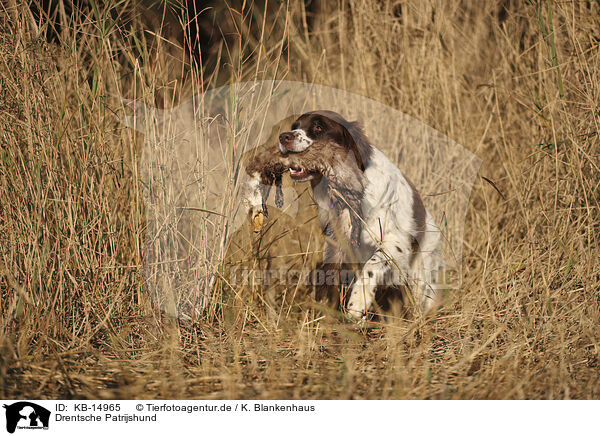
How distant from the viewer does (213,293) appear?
6.86ft

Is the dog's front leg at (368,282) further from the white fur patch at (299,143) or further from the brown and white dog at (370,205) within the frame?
the white fur patch at (299,143)

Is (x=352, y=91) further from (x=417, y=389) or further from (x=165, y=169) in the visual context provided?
(x=417, y=389)

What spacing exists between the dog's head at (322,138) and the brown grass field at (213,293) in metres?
0.30

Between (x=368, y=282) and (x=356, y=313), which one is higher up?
(x=368, y=282)

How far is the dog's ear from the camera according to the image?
6.81 ft

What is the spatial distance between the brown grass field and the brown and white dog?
0.57ft

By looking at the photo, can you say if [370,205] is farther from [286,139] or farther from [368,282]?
[286,139]

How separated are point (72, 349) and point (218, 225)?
2.32ft
